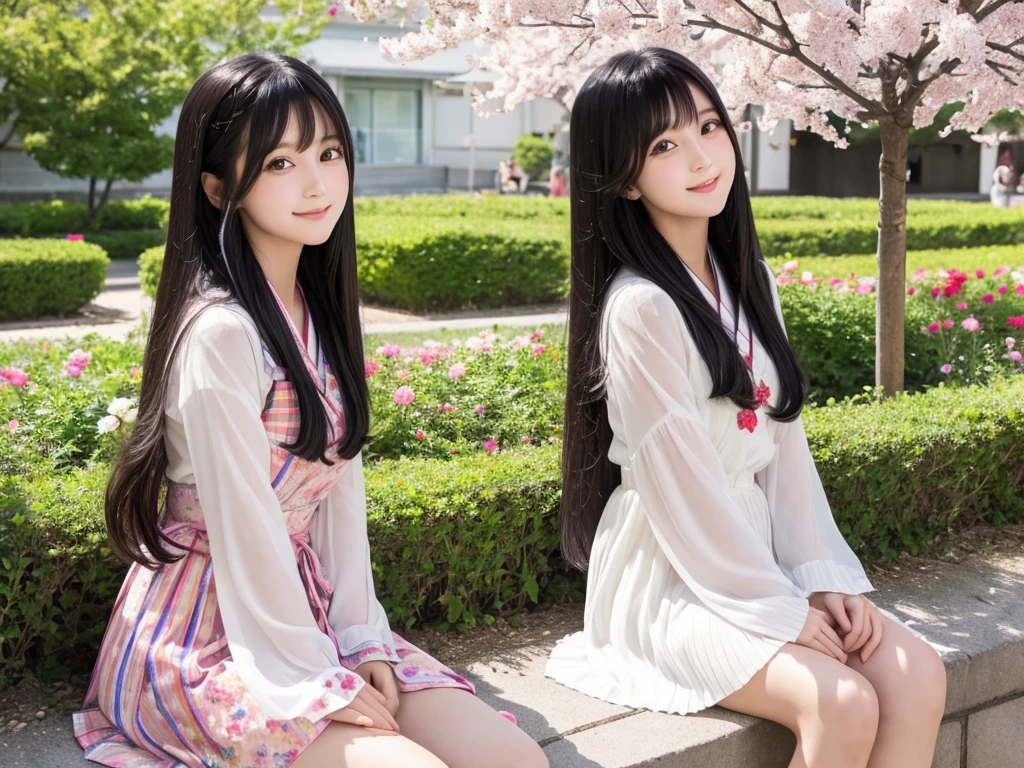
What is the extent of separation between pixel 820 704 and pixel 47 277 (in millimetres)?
9709

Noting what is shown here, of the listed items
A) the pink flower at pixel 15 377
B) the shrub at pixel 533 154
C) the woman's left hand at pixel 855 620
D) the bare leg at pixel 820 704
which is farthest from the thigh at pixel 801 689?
the shrub at pixel 533 154

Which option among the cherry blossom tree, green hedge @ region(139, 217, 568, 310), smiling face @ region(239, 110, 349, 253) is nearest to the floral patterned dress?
smiling face @ region(239, 110, 349, 253)

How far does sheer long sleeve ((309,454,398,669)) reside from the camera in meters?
2.26

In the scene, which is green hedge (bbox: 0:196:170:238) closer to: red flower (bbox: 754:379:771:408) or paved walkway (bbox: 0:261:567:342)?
paved walkway (bbox: 0:261:567:342)

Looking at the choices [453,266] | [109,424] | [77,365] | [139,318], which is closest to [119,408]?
[109,424]

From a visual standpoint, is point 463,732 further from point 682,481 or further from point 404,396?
point 404,396

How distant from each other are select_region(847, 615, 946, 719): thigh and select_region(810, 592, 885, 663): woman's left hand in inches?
0.7

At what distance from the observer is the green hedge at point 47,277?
10.4 m

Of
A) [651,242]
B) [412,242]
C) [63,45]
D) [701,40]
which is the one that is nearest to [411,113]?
[63,45]

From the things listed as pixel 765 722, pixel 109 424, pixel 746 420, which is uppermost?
pixel 746 420

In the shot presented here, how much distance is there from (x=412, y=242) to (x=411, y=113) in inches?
865

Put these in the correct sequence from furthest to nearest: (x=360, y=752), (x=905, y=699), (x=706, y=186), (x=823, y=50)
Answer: (x=823, y=50), (x=706, y=186), (x=905, y=699), (x=360, y=752)

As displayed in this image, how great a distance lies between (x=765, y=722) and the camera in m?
2.41

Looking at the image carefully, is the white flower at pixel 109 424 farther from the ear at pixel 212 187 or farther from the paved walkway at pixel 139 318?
the paved walkway at pixel 139 318
